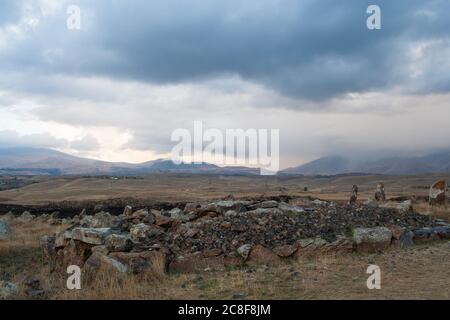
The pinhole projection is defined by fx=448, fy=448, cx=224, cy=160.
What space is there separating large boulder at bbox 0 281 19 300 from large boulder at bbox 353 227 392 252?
995 centimetres

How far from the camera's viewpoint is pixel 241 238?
1465 cm

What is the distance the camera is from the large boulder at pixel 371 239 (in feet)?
47.3

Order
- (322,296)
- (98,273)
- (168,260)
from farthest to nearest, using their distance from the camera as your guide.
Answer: (168,260) < (98,273) < (322,296)

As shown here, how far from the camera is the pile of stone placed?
13328 millimetres

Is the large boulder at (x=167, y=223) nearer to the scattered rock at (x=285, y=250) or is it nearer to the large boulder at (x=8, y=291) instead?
the scattered rock at (x=285, y=250)

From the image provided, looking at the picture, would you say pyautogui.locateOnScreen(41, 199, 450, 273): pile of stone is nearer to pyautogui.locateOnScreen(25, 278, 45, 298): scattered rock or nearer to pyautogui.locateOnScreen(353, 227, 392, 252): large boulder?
pyautogui.locateOnScreen(353, 227, 392, 252): large boulder

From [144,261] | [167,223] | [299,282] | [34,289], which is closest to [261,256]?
[299,282]

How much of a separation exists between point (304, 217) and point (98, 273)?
834cm

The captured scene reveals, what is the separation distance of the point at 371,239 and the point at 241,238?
13.9 ft

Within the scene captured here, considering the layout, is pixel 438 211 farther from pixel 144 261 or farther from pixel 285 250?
pixel 144 261
